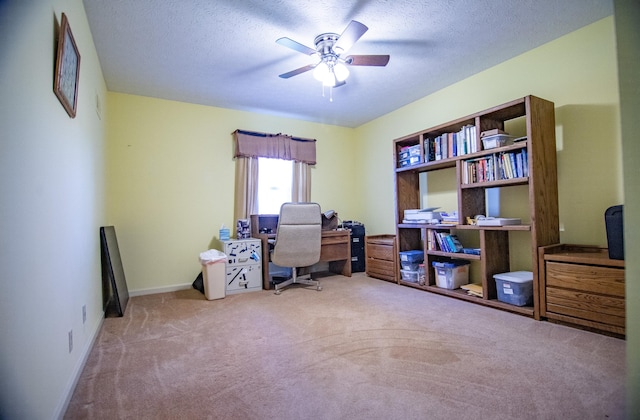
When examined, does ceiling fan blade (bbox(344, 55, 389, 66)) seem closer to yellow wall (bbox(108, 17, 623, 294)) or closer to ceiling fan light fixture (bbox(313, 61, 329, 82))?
ceiling fan light fixture (bbox(313, 61, 329, 82))

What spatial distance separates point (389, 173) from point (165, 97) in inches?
127

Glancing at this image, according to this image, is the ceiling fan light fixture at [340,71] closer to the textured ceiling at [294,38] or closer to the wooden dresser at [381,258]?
the textured ceiling at [294,38]

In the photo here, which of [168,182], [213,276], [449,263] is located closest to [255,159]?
[168,182]

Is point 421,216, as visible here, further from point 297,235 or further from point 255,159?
point 255,159

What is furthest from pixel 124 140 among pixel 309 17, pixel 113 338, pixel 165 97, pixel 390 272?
pixel 390 272

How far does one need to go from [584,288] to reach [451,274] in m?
1.16

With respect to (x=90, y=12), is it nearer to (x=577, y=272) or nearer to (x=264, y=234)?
(x=264, y=234)

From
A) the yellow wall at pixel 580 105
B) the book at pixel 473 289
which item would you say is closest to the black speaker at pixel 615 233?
the yellow wall at pixel 580 105

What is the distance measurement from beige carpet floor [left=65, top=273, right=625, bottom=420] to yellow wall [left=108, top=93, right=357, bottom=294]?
1093 mm

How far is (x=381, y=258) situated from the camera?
12.9ft

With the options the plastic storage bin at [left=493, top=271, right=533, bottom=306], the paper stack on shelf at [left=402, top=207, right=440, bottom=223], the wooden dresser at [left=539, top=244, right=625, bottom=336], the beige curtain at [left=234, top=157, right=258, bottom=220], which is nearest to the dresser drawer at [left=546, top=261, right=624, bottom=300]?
the wooden dresser at [left=539, top=244, right=625, bottom=336]

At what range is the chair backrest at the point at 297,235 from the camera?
333cm

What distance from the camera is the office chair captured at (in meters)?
3.33

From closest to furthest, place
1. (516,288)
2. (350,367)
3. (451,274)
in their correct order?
(350,367)
(516,288)
(451,274)
